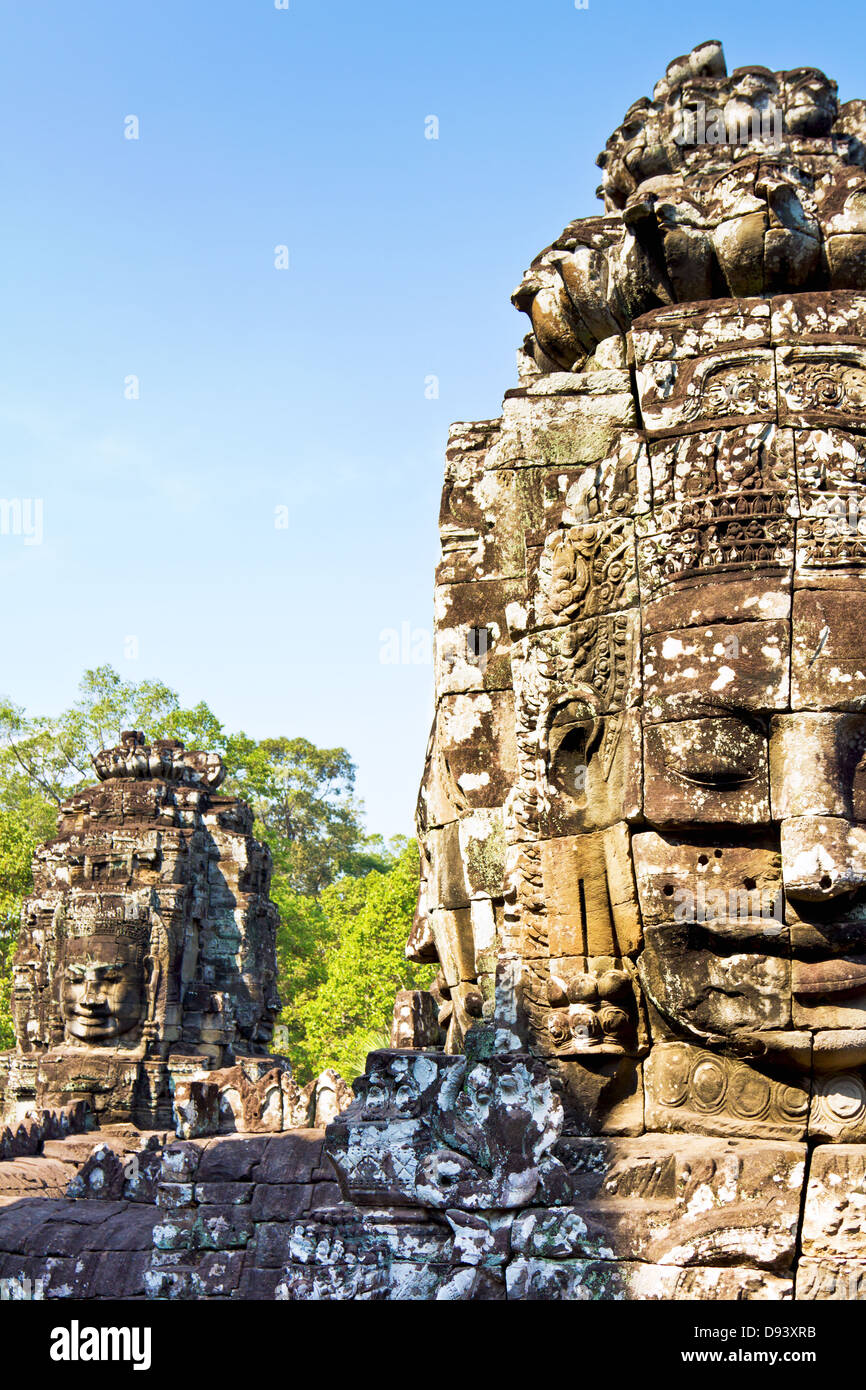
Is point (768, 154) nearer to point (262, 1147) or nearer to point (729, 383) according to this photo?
point (729, 383)

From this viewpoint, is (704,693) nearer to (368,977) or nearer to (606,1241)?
(606,1241)

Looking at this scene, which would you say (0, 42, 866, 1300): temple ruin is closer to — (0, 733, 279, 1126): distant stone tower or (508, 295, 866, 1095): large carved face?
(508, 295, 866, 1095): large carved face

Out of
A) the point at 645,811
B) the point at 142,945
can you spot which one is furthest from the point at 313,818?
the point at 645,811

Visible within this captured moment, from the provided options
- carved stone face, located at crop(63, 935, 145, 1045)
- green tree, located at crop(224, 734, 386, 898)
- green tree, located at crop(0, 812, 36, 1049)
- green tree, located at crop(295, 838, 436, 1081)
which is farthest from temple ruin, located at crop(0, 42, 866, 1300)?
green tree, located at crop(224, 734, 386, 898)

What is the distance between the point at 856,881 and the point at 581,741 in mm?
1377

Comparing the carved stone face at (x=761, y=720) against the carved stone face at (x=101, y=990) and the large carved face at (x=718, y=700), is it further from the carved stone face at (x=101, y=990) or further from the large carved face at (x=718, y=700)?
the carved stone face at (x=101, y=990)

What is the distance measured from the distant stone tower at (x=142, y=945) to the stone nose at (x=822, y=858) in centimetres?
1335

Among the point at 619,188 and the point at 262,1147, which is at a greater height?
the point at 619,188

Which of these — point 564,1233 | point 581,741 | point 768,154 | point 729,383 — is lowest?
point 564,1233

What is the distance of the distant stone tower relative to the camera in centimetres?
1733

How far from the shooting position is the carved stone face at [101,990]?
56.9 ft

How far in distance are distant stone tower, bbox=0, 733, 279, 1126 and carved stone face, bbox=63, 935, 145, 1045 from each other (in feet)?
0.06

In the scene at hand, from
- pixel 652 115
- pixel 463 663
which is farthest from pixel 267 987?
pixel 652 115
